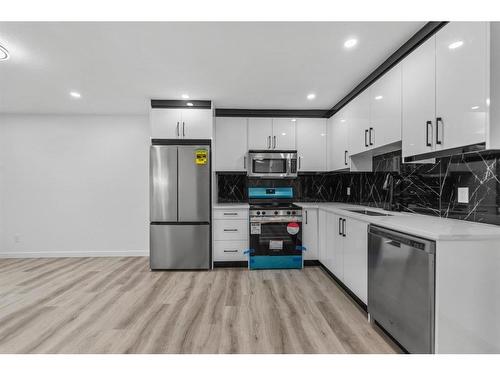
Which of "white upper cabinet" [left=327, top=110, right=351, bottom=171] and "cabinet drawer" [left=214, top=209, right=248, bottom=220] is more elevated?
"white upper cabinet" [left=327, top=110, right=351, bottom=171]

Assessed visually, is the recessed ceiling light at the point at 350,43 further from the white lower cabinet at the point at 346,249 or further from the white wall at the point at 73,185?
the white wall at the point at 73,185

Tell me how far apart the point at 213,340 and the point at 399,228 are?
5.24ft

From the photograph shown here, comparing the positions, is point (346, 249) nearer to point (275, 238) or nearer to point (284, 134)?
point (275, 238)

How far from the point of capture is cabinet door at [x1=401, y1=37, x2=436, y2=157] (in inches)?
73.9

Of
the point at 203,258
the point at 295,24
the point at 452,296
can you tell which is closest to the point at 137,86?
the point at 295,24

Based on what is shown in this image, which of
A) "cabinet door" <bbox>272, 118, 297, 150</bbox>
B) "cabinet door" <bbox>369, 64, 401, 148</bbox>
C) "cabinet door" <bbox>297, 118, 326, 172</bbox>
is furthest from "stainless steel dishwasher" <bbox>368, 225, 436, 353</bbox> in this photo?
"cabinet door" <bbox>272, 118, 297, 150</bbox>

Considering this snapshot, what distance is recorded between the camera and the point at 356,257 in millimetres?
2488

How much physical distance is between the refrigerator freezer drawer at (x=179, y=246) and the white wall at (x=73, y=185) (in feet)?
3.10

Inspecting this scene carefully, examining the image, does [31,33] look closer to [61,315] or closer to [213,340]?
[61,315]

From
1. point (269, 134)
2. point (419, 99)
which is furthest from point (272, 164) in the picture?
point (419, 99)

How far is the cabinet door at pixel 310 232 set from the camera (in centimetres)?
371

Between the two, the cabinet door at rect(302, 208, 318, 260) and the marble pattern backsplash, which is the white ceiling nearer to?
the marble pattern backsplash

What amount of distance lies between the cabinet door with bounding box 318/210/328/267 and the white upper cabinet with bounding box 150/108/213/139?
1962 millimetres

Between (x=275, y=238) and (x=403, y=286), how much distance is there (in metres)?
2.06
